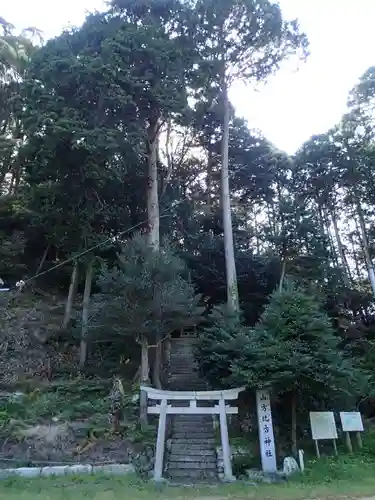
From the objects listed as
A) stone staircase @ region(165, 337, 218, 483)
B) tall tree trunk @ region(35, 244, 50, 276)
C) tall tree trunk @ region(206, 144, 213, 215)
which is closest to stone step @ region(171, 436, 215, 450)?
stone staircase @ region(165, 337, 218, 483)

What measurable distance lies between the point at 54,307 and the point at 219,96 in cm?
1126

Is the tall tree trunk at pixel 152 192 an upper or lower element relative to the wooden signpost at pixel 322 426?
upper

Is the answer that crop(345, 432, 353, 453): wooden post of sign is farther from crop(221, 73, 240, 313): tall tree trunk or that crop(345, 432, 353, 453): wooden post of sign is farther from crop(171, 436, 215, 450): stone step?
crop(221, 73, 240, 313): tall tree trunk

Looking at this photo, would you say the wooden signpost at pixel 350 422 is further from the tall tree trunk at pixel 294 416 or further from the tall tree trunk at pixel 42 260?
the tall tree trunk at pixel 42 260

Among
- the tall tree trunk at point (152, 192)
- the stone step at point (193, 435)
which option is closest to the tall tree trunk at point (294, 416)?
the stone step at point (193, 435)

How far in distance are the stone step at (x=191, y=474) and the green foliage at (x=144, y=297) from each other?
11.1 feet

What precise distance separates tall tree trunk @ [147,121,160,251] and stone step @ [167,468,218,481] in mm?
7199

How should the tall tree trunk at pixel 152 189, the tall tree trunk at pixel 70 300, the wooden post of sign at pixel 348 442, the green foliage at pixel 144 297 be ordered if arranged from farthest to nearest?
1. the tall tree trunk at pixel 70 300
2. the tall tree trunk at pixel 152 189
3. the green foliage at pixel 144 297
4. the wooden post of sign at pixel 348 442

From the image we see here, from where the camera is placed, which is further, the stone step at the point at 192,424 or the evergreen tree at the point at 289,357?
the stone step at the point at 192,424

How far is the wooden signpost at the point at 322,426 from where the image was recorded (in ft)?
29.7

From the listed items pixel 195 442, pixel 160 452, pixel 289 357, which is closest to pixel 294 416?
pixel 289 357

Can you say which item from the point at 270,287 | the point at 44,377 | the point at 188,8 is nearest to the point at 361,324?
the point at 270,287

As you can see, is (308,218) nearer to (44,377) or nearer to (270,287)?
(270,287)

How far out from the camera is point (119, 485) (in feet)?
24.0
